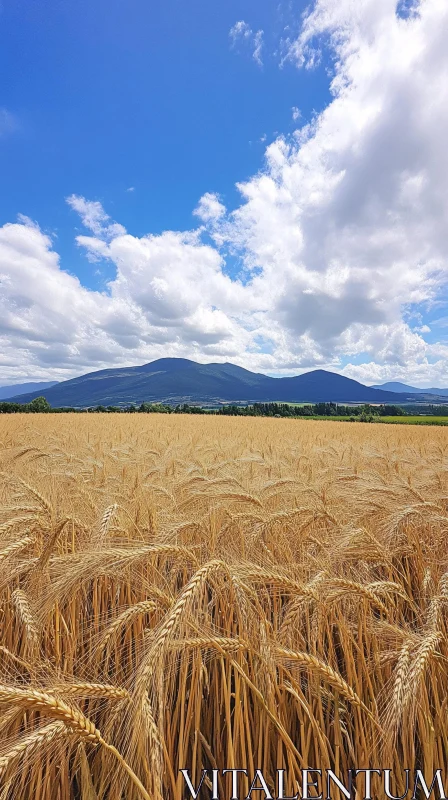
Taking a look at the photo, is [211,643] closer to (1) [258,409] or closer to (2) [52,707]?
(2) [52,707]

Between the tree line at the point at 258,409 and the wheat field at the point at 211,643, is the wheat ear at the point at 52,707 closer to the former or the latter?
the wheat field at the point at 211,643

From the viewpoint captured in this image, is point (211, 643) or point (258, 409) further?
point (258, 409)

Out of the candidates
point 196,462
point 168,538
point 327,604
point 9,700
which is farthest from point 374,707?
point 196,462

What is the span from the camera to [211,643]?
1296 millimetres

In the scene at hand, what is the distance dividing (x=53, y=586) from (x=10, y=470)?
3.15 m

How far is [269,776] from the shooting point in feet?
4.37

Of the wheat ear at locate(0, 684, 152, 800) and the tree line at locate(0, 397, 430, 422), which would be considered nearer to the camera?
the wheat ear at locate(0, 684, 152, 800)

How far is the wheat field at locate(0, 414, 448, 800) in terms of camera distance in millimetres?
1173

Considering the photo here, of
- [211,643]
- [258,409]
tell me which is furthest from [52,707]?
[258,409]

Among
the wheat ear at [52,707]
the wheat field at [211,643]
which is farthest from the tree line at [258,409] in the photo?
the wheat ear at [52,707]

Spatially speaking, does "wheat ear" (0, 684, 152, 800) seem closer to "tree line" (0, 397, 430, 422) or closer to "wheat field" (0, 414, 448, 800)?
"wheat field" (0, 414, 448, 800)

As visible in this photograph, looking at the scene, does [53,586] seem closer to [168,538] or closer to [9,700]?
[9,700]

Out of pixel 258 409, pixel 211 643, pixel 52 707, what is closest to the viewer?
pixel 52 707

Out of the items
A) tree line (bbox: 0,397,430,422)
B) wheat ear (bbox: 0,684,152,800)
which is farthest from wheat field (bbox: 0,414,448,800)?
tree line (bbox: 0,397,430,422)
